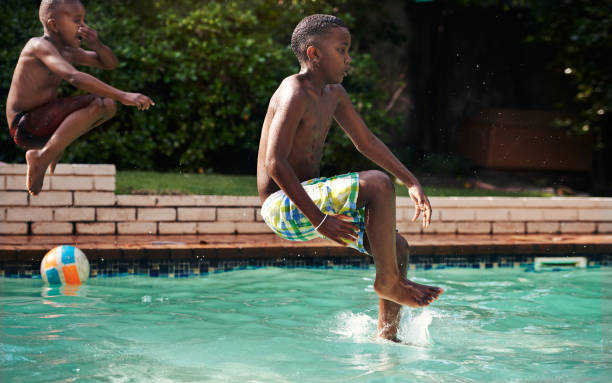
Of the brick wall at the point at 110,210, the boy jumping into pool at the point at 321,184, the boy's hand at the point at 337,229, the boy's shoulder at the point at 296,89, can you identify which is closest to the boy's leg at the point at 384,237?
the boy jumping into pool at the point at 321,184

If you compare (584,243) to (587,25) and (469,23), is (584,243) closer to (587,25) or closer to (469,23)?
(587,25)

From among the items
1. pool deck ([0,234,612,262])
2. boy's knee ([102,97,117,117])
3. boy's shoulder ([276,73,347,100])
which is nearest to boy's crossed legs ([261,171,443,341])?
boy's shoulder ([276,73,347,100])

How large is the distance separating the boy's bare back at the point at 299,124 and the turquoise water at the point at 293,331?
1.04 metres

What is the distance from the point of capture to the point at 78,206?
7746mm

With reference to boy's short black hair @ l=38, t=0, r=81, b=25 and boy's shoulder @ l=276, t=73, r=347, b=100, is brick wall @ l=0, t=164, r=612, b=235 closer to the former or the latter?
boy's short black hair @ l=38, t=0, r=81, b=25

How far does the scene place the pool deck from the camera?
674 centimetres

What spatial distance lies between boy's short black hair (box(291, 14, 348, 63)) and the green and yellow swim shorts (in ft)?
2.19

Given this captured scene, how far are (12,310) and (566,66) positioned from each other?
34.2 ft

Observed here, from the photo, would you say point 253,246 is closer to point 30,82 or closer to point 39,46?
point 30,82

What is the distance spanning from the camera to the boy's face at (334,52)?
3799 mm

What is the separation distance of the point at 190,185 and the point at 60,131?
12.9 feet

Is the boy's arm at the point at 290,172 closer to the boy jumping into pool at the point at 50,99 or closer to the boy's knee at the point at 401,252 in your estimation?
the boy's knee at the point at 401,252

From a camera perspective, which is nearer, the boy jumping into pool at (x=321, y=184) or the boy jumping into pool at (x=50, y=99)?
the boy jumping into pool at (x=321, y=184)

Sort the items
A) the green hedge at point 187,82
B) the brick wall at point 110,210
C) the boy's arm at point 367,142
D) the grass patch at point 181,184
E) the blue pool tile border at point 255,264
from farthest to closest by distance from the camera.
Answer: the green hedge at point 187,82, the grass patch at point 181,184, the brick wall at point 110,210, the blue pool tile border at point 255,264, the boy's arm at point 367,142
